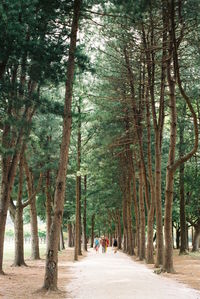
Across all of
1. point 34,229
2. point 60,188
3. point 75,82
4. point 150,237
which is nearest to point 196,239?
point 150,237

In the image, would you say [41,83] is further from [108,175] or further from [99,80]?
[108,175]

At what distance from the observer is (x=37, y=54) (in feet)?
38.3

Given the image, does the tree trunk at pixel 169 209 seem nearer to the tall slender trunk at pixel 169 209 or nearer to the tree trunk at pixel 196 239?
the tall slender trunk at pixel 169 209

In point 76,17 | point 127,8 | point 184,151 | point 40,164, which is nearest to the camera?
point 127,8

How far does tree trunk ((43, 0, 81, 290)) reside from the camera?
1073 cm

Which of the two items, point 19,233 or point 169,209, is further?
point 19,233

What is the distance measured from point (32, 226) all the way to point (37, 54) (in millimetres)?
14073

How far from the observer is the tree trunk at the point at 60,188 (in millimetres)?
10734

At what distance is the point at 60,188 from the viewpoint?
11.3m

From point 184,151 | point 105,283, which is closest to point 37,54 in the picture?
point 105,283

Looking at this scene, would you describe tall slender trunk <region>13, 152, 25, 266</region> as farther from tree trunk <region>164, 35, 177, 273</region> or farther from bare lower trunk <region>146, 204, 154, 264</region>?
tree trunk <region>164, 35, 177, 273</region>

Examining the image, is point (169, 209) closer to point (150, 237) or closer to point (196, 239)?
point (150, 237)

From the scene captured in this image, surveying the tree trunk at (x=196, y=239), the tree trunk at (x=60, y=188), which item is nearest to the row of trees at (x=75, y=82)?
the tree trunk at (x=60, y=188)

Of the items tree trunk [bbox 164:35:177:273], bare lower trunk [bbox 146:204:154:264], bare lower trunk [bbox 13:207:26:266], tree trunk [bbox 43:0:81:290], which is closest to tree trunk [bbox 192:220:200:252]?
bare lower trunk [bbox 146:204:154:264]
